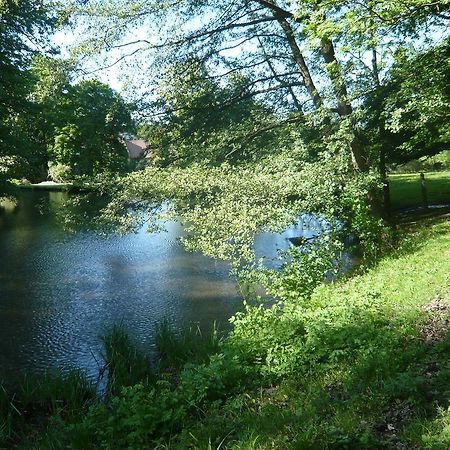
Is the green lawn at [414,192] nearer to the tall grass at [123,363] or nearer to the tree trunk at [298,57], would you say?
the tree trunk at [298,57]

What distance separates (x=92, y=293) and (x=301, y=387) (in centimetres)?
960

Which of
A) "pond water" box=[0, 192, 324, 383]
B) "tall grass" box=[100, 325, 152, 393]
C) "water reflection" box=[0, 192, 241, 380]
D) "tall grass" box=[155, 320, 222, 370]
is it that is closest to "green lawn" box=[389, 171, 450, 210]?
"pond water" box=[0, 192, 324, 383]

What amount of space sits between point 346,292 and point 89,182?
7.86m

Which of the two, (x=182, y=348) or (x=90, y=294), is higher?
(x=90, y=294)

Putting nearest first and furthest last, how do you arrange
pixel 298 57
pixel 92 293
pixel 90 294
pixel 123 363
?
pixel 123 363 < pixel 298 57 < pixel 90 294 < pixel 92 293

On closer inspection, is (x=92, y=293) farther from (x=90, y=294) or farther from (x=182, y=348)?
(x=182, y=348)

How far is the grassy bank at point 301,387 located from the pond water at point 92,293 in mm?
2104

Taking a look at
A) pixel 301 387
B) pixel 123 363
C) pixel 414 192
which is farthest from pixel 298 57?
pixel 414 192

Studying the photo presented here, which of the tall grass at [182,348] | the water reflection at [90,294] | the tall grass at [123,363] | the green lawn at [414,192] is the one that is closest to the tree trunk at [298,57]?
the water reflection at [90,294]

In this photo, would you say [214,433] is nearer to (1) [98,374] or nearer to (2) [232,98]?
(1) [98,374]

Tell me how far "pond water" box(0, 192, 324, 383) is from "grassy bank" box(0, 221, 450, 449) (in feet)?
6.90

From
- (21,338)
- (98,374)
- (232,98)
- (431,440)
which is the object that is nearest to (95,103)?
(232,98)

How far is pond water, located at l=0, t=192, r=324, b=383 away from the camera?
379 inches

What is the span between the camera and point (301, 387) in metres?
5.18
